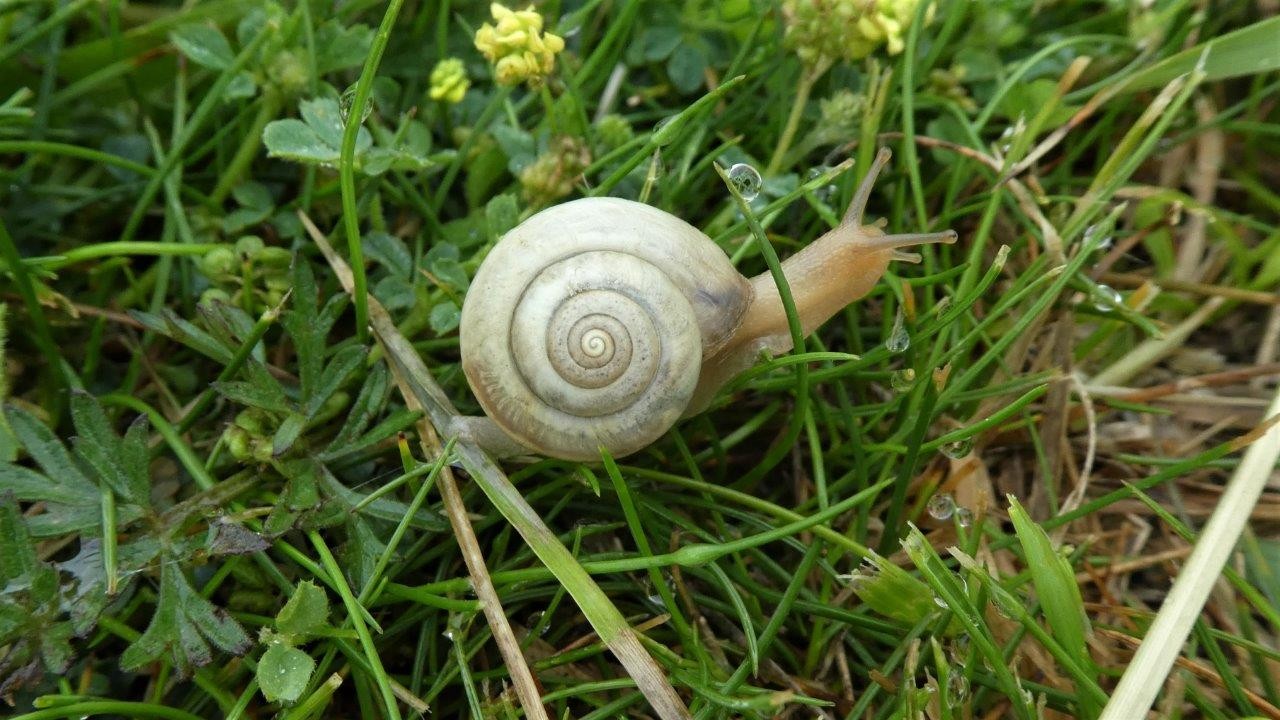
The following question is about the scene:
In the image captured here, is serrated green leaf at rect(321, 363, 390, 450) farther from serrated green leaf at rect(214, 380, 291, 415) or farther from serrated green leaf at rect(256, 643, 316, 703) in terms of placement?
serrated green leaf at rect(256, 643, 316, 703)

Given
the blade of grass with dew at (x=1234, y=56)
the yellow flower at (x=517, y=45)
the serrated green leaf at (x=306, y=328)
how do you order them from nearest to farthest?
the serrated green leaf at (x=306, y=328) < the yellow flower at (x=517, y=45) < the blade of grass with dew at (x=1234, y=56)

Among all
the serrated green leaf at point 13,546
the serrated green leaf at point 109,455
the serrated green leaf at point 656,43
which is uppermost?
the serrated green leaf at point 656,43

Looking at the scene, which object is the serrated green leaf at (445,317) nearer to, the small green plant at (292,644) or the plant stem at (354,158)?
the plant stem at (354,158)

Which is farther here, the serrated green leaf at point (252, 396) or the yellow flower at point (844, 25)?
the yellow flower at point (844, 25)

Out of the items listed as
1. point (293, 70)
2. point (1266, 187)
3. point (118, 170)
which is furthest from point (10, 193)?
point (1266, 187)

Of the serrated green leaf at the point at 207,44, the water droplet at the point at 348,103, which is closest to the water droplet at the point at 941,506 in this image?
the water droplet at the point at 348,103

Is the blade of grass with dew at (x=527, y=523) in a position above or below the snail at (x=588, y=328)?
below

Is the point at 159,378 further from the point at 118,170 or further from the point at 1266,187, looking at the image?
the point at 1266,187
